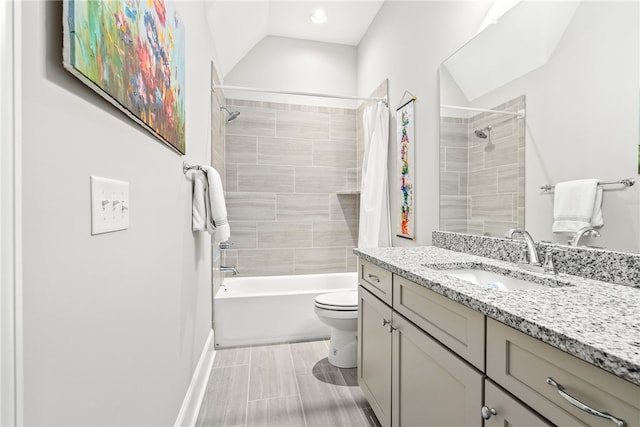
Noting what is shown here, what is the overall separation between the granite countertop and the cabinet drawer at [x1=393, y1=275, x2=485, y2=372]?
0.12ft

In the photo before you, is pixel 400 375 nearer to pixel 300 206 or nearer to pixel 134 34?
pixel 134 34

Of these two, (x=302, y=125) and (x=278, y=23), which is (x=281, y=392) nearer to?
(x=302, y=125)

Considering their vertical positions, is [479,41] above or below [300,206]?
above

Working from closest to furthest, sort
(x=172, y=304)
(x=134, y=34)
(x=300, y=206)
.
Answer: (x=134, y=34) < (x=172, y=304) < (x=300, y=206)

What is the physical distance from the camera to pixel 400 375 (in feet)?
4.28

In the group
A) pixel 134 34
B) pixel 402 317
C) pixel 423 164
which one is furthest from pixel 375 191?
pixel 134 34

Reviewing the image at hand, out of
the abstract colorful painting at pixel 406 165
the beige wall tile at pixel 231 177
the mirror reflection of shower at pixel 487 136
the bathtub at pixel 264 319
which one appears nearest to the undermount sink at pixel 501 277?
the mirror reflection of shower at pixel 487 136

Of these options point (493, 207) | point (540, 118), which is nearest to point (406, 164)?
point (493, 207)

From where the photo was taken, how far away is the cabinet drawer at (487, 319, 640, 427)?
1.73ft

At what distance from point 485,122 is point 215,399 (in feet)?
6.97

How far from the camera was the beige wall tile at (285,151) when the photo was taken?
3.26 m

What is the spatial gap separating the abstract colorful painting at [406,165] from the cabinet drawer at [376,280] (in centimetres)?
65

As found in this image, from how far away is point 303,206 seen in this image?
335cm

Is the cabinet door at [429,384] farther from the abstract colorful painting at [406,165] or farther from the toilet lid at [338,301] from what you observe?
the abstract colorful painting at [406,165]
